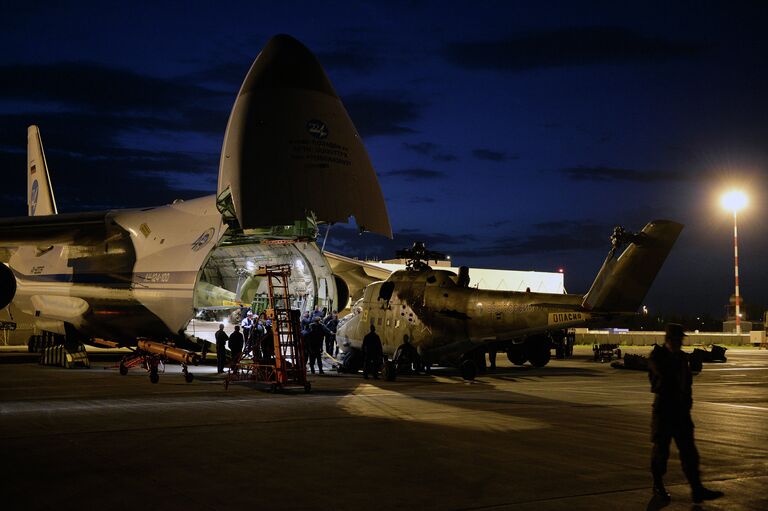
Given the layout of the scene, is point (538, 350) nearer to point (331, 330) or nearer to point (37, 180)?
point (331, 330)

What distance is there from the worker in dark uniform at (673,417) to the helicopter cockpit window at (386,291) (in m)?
14.1

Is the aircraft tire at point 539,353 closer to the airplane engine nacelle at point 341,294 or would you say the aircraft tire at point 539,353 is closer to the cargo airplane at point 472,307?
the cargo airplane at point 472,307


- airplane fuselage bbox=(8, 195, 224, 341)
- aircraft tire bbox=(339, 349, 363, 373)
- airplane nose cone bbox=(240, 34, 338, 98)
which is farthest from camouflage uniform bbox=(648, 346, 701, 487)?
airplane fuselage bbox=(8, 195, 224, 341)

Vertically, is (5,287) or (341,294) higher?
(341,294)

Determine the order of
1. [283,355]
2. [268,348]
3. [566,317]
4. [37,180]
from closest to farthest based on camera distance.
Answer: [283,355] → [268,348] → [566,317] → [37,180]

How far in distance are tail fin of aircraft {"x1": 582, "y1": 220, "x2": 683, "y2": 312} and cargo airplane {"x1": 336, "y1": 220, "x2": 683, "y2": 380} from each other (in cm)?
2

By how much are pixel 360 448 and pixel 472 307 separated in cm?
1059

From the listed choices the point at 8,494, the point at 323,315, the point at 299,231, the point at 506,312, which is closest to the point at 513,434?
the point at 8,494

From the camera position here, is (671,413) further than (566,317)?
No

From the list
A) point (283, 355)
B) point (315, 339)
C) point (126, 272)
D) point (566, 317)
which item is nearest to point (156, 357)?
point (283, 355)

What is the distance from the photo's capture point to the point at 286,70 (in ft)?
61.3

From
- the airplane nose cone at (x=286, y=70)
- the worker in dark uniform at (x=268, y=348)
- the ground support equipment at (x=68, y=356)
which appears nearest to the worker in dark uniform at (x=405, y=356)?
the worker in dark uniform at (x=268, y=348)

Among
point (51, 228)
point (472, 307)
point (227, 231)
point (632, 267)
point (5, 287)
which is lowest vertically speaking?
point (472, 307)

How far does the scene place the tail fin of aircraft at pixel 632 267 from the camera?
56.3 feet
